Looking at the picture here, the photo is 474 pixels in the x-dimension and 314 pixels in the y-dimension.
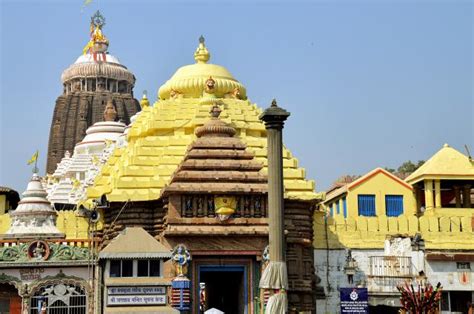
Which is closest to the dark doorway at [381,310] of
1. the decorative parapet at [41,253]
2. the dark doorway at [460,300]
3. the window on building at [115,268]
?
the dark doorway at [460,300]

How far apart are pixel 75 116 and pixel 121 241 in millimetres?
56229

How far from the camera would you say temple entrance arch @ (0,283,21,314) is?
32469mm

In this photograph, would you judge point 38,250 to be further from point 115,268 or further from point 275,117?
point 275,117

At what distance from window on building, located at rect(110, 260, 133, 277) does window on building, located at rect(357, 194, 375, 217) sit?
23.0m

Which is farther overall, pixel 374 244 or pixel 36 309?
pixel 374 244

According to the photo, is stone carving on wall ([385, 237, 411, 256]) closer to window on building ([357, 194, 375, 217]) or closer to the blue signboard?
the blue signboard

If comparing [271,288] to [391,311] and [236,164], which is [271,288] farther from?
[391,311]

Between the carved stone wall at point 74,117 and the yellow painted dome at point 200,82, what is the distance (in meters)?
37.8

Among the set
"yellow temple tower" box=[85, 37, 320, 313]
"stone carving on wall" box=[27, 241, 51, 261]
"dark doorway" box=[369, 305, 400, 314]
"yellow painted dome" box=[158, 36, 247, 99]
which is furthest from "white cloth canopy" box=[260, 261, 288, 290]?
"yellow painted dome" box=[158, 36, 247, 99]

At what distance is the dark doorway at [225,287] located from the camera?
3481cm

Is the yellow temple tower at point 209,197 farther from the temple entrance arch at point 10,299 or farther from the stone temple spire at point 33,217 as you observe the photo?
the temple entrance arch at point 10,299

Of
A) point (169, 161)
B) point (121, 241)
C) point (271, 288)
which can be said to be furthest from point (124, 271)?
point (169, 161)

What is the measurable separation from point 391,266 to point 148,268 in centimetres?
1324

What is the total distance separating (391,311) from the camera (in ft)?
131
